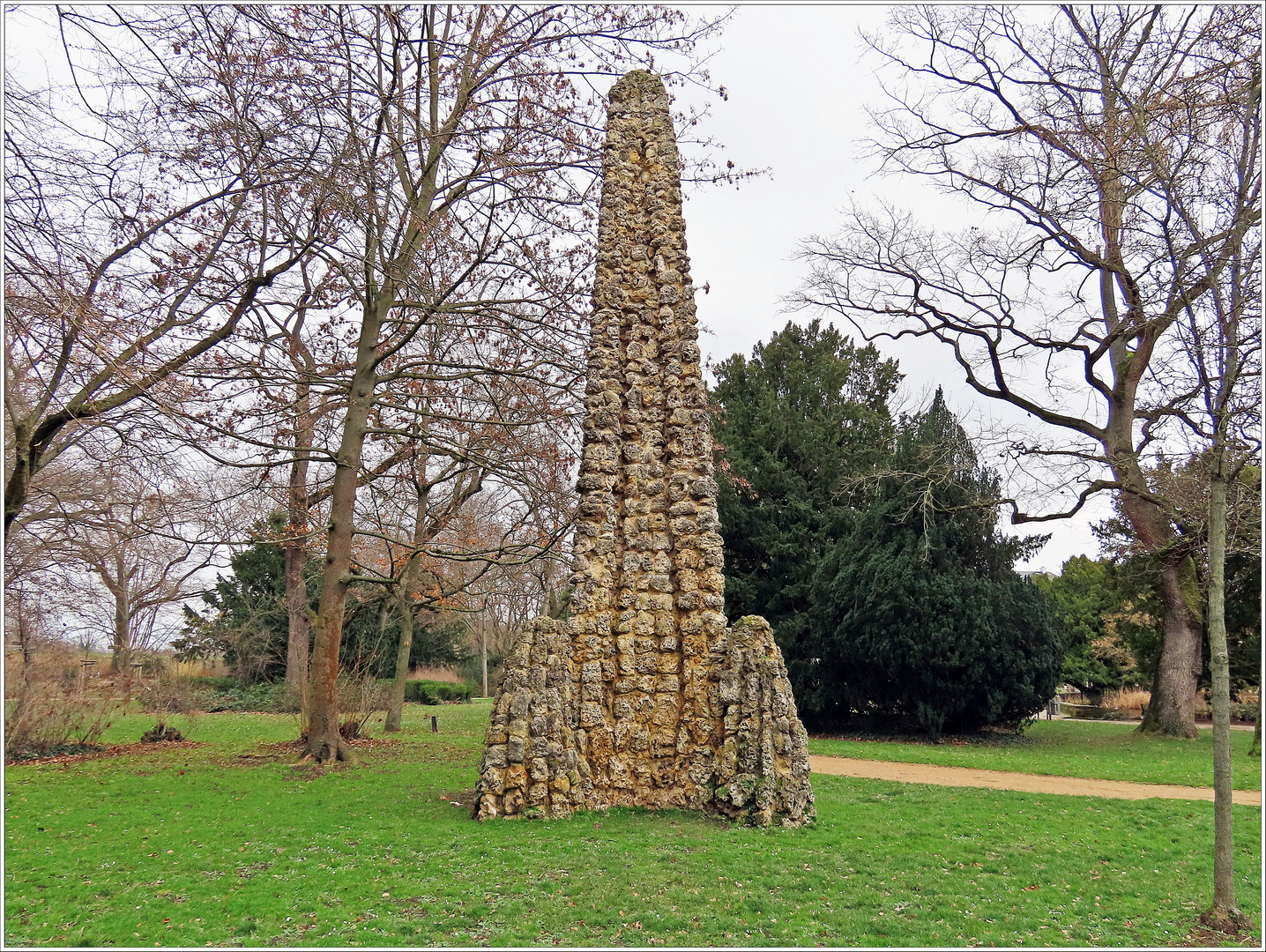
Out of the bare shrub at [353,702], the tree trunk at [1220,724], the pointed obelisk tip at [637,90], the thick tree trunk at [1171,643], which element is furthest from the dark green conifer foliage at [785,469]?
the tree trunk at [1220,724]

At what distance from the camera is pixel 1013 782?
1202cm

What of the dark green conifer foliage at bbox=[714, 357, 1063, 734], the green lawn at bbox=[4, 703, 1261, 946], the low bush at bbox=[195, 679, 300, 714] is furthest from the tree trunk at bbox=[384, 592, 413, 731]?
the dark green conifer foliage at bbox=[714, 357, 1063, 734]

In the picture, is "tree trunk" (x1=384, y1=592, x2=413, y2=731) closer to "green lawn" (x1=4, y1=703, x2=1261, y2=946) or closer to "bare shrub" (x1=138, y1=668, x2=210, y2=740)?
"bare shrub" (x1=138, y1=668, x2=210, y2=740)

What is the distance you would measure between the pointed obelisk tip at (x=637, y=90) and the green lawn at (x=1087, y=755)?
11840 mm

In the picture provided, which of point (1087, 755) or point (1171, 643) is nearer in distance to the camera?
point (1087, 755)

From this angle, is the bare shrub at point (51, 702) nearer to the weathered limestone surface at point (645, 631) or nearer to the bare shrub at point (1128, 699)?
the weathered limestone surface at point (645, 631)

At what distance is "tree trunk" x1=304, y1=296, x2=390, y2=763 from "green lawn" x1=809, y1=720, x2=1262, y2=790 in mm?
9259

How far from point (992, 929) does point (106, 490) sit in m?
10.6

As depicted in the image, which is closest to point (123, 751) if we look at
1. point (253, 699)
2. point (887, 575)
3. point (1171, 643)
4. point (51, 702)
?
point (51, 702)

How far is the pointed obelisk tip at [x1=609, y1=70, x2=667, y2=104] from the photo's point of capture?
33.9 ft

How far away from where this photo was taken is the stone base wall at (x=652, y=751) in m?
7.96

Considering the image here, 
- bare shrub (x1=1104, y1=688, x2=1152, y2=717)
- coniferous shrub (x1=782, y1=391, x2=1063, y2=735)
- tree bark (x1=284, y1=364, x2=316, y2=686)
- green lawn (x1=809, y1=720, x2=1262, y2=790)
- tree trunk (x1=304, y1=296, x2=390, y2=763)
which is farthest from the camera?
bare shrub (x1=1104, y1=688, x2=1152, y2=717)

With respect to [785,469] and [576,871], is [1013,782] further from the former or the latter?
[785,469]

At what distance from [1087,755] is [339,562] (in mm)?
14055
